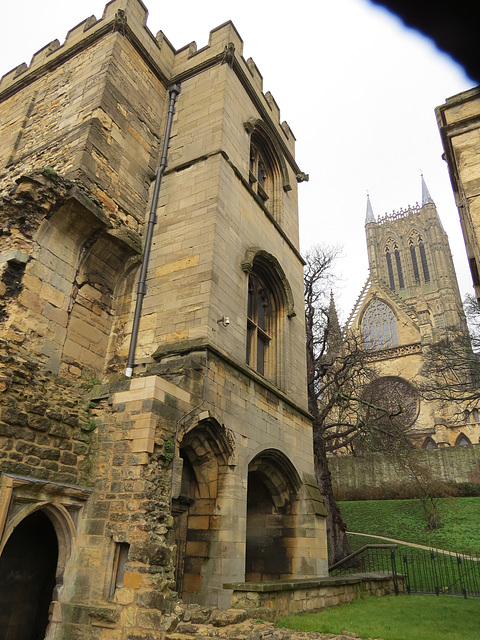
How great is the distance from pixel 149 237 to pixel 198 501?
17.9 ft

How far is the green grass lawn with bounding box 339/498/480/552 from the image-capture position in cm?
1880

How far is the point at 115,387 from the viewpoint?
738cm

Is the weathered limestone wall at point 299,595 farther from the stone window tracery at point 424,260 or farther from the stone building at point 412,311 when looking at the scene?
the stone window tracery at point 424,260

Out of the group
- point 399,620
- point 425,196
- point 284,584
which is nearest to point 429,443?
point 399,620

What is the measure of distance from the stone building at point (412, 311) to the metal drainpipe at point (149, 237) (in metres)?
13.8

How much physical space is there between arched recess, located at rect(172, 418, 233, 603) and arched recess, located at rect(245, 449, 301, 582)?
1.49 m

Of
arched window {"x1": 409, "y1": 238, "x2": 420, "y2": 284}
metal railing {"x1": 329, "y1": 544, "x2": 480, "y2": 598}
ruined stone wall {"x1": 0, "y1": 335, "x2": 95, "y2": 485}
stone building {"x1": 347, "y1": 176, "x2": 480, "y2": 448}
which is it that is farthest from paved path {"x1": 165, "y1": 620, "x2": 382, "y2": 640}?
arched window {"x1": 409, "y1": 238, "x2": 420, "y2": 284}

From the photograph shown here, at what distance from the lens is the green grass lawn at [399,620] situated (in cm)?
632

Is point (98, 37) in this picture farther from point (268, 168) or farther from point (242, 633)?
point (242, 633)

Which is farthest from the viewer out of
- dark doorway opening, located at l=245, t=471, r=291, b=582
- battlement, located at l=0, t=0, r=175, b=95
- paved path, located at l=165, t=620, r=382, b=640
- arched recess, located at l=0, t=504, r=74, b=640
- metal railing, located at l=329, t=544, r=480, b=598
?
metal railing, located at l=329, t=544, r=480, b=598

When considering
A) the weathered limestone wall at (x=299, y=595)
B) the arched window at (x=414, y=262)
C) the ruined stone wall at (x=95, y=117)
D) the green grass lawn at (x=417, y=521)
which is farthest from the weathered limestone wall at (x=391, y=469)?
the arched window at (x=414, y=262)

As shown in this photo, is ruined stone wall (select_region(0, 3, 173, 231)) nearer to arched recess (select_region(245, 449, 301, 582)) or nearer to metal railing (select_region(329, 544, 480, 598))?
arched recess (select_region(245, 449, 301, 582))

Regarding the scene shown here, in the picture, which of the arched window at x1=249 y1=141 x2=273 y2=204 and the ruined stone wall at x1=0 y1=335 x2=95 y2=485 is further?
the arched window at x1=249 y1=141 x2=273 y2=204

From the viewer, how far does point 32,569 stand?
286 inches
